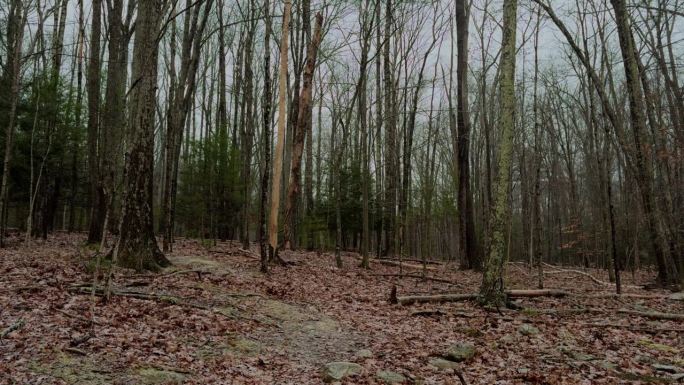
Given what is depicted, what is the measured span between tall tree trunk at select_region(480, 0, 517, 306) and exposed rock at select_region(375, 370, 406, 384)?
11.6ft

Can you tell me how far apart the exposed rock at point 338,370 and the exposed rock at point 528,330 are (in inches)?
114

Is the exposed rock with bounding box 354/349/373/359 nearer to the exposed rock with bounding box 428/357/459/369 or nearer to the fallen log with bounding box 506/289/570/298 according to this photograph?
the exposed rock with bounding box 428/357/459/369

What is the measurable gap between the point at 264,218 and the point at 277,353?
206 inches

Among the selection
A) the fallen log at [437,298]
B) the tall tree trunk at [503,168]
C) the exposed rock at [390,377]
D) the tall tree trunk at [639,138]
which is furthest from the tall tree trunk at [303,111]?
the exposed rock at [390,377]

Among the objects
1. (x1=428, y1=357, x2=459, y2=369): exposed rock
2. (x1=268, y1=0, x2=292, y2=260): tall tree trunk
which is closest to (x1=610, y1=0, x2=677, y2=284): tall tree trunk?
(x1=268, y1=0, x2=292, y2=260): tall tree trunk

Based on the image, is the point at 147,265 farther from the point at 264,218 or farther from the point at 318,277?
the point at 318,277

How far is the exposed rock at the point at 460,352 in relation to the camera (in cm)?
555

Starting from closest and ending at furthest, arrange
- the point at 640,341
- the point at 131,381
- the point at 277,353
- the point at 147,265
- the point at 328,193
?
the point at 131,381 → the point at 277,353 → the point at 640,341 → the point at 147,265 → the point at 328,193

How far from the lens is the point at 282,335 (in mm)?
6191

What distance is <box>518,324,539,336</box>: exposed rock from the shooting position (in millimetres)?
6480

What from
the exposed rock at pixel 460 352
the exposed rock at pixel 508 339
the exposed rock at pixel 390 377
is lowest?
the exposed rock at pixel 390 377

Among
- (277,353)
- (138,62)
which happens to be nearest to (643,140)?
(277,353)

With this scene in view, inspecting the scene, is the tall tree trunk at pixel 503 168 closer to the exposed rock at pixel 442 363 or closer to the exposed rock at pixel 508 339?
the exposed rock at pixel 508 339

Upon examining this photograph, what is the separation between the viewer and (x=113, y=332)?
4992mm
